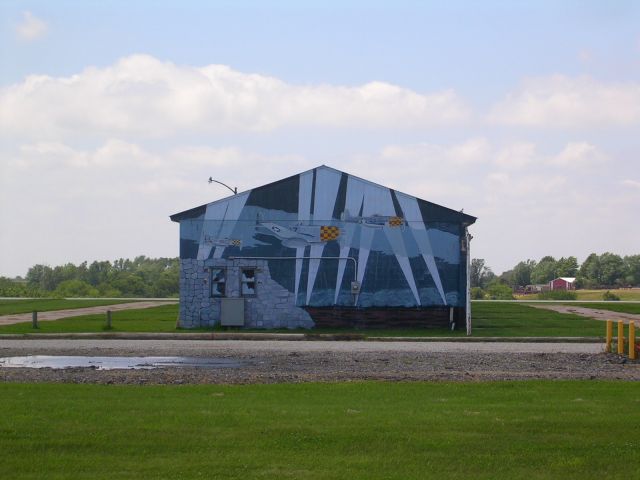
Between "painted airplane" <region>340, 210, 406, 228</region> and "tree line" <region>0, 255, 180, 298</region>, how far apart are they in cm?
5638

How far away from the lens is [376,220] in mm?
33031

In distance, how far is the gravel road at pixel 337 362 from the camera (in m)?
15.5

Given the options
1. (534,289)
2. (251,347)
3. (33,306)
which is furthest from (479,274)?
(251,347)

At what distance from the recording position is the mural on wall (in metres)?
33.0

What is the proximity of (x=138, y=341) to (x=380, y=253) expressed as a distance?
32.2 ft

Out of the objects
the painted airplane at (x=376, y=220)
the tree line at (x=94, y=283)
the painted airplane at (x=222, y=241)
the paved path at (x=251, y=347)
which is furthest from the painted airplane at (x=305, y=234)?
the tree line at (x=94, y=283)

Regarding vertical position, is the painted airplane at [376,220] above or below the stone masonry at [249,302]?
above

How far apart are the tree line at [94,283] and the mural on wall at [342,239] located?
2170 inches

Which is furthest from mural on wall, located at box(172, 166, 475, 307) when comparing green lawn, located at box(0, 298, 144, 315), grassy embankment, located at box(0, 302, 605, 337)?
green lawn, located at box(0, 298, 144, 315)

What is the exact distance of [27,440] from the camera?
962 centimetres

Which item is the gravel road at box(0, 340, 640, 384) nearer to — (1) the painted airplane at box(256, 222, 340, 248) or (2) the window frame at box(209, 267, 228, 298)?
(2) the window frame at box(209, 267, 228, 298)

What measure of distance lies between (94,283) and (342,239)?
95.0 metres

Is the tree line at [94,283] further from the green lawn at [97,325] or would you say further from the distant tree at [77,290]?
the green lawn at [97,325]

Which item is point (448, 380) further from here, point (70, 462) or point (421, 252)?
point (421, 252)
